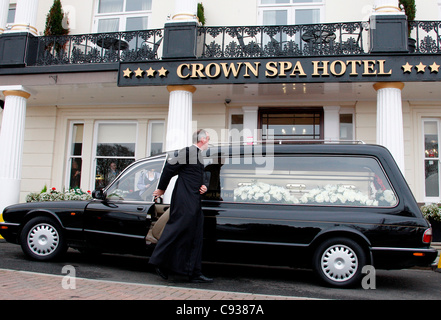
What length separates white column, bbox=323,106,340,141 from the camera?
11.5 meters

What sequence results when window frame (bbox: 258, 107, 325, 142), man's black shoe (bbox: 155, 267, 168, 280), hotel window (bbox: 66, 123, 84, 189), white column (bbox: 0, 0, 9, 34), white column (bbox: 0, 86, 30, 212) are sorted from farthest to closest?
hotel window (bbox: 66, 123, 84, 189) < white column (bbox: 0, 0, 9, 34) < window frame (bbox: 258, 107, 325, 142) < white column (bbox: 0, 86, 30, 212) < man's black shoe (bbox: 155, 267, 168, 280)

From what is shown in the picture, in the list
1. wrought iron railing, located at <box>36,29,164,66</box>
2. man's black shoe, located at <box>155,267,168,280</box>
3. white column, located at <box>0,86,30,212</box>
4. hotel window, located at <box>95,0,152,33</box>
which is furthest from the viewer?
hotel window, located at <box>95,0,152,33</box>

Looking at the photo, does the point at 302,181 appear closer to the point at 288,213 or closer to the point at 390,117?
the point at 288,213

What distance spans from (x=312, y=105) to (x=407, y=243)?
7310 mm

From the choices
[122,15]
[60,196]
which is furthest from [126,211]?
[122,15]

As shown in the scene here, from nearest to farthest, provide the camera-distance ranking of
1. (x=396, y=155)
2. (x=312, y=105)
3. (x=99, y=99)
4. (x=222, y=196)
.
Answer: (x=222, y=196)
(x=396, y=155)
(x=312, y=105)
(x=99, y=99)

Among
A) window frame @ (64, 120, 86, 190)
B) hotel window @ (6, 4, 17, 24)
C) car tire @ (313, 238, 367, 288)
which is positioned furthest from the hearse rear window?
hotel window @ (6, 4, 17, 24)

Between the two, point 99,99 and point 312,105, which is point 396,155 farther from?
point 99,99

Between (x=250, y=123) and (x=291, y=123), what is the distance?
1288 mm

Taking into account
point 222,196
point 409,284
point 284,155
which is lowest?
point 409,284

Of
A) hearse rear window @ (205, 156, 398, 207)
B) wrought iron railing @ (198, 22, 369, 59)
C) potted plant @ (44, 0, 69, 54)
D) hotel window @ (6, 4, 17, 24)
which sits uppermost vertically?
hotel window @ (6, 4, 17, 24)

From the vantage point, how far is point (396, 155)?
911 cm

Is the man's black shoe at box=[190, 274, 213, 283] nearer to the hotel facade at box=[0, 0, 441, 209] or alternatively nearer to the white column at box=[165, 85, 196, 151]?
the hotel facade at box=[0, 0, 441, 209]
